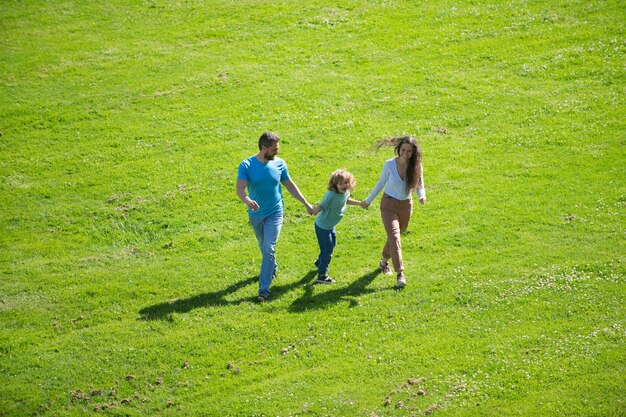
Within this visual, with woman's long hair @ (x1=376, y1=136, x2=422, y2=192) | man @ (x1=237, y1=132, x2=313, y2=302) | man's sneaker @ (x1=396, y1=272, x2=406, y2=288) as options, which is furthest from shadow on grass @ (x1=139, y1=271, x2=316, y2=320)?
woman's long hair @ (x1=376, y1=136, x2=422, y2=192)

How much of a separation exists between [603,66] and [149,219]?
54.0ft

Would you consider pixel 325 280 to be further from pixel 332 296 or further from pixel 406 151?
pixel 406 151

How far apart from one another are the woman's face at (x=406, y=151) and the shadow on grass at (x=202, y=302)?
3393 mm

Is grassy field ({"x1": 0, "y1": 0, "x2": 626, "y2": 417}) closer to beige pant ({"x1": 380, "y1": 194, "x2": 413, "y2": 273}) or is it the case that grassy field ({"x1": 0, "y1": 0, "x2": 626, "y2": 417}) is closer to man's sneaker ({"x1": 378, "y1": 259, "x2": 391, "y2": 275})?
man's sneaker ({"x1": 378, "y1": 259, "x2": 391, "y2": 275})

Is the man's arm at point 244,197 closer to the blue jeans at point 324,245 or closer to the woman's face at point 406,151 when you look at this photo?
the blue jeans at point 324,245

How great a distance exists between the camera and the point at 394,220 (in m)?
14.2

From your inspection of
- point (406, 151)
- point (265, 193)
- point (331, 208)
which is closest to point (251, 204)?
point (265, 193)

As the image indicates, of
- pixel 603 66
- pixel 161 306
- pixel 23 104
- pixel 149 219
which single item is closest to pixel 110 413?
pixel 161 306

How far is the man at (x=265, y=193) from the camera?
1345 cm

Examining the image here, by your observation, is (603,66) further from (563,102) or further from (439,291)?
(439,291)

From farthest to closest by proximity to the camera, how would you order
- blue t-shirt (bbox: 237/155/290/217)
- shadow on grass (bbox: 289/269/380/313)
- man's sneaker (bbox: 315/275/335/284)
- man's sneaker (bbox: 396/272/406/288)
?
1. man's sneaker (bbox: 315/275/335/284)
2. man's sneaker (bbox: 396/272/406/288)
3. shadow on grass (bbox: 289/269/380/313)
4. blue t-shirt (bbox: 237/155/290/217)

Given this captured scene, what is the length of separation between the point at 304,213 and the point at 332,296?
13.0 feet

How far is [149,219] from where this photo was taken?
58.1ft

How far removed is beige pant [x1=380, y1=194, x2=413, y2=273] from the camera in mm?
14062
